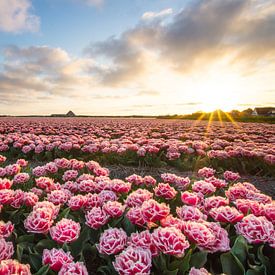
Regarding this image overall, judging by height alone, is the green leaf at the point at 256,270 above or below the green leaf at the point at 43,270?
below

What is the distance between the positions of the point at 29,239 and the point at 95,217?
0.68 meters

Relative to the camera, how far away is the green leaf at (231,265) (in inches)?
86.7

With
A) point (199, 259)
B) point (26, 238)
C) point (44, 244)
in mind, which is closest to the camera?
point (199, 259)

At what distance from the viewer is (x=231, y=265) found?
2.24 m

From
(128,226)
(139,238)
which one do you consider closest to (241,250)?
(139,238)

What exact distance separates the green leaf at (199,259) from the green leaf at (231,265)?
0.44ft

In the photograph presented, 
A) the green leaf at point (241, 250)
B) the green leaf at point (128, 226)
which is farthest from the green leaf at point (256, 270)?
the green leaf at point (128, 226)

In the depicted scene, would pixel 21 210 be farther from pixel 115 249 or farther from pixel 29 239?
pixel 115 249

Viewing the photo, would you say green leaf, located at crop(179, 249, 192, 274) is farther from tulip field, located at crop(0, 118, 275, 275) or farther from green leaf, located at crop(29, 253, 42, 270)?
green leaf, located at crop(29, 253, 42, 270)

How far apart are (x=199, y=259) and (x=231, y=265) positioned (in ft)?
0.84

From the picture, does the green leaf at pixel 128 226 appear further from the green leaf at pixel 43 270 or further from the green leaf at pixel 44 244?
the green leaf at pixel 43 270

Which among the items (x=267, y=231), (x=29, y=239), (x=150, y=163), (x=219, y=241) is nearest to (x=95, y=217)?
(x=29, y=239)

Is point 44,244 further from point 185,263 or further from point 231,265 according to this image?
point 231,265

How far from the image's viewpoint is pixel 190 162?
7.57 m
